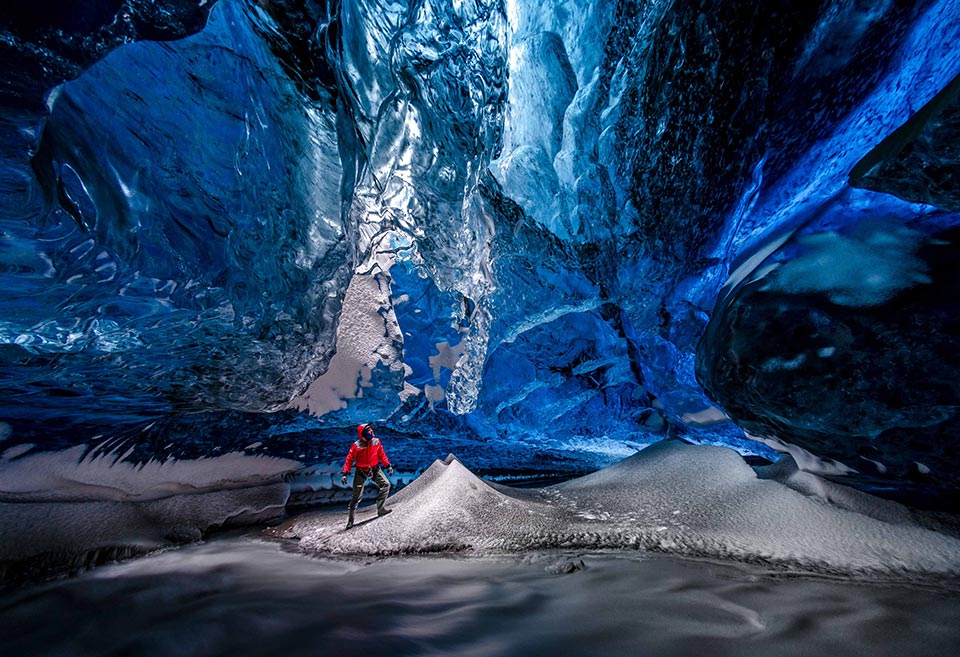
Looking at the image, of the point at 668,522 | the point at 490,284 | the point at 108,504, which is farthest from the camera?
the point at 490,284

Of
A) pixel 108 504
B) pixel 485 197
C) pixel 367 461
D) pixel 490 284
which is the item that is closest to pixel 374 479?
Answer: pixel 367 461

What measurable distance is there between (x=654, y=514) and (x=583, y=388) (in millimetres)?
2199

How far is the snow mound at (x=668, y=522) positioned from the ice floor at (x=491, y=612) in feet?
0.80

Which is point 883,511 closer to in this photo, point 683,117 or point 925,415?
point 925,415

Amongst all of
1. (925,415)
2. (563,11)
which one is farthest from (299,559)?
(563,11)

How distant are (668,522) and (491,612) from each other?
5.43 ft

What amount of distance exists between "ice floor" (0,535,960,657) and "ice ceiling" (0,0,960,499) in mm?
1056

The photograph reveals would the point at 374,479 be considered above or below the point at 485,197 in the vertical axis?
below

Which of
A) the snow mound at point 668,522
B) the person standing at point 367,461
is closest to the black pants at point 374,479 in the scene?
the person standing at point 367,461

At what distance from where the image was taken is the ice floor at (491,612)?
4.41ft

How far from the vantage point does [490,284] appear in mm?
3938

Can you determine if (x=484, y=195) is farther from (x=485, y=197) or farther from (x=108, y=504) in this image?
Result: (x=108, y=504)

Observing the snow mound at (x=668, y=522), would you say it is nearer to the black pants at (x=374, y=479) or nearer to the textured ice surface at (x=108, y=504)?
the black pants at (x=374, y=479)

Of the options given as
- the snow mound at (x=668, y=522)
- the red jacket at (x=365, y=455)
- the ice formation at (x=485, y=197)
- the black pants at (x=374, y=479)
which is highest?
the ice formation at (x=485, y=197)
